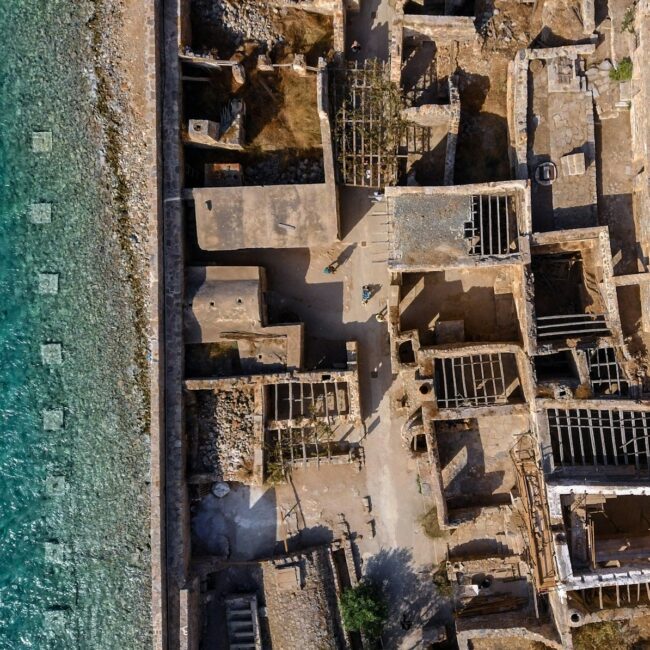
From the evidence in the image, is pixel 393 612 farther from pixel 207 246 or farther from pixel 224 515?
pixel 207 246

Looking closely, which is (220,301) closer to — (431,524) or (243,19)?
(243,19)

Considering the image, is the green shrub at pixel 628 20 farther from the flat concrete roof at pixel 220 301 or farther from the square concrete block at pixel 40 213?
the square concrete block at pixel 40 213

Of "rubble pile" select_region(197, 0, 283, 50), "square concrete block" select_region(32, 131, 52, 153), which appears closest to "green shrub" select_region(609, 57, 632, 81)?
"rubble pile" select_region(197, 0, 283, 50)

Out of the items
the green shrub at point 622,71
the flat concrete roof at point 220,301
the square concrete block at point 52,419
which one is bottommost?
the square concrete block at point 52,419

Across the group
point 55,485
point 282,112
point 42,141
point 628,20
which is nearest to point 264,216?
point 282,112

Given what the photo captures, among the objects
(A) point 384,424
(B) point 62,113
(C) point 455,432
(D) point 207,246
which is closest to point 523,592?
(C) point 455,432

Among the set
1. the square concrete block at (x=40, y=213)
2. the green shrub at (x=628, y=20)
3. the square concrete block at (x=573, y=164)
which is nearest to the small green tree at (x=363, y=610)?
the square concrete block at (x=573, y=164)
